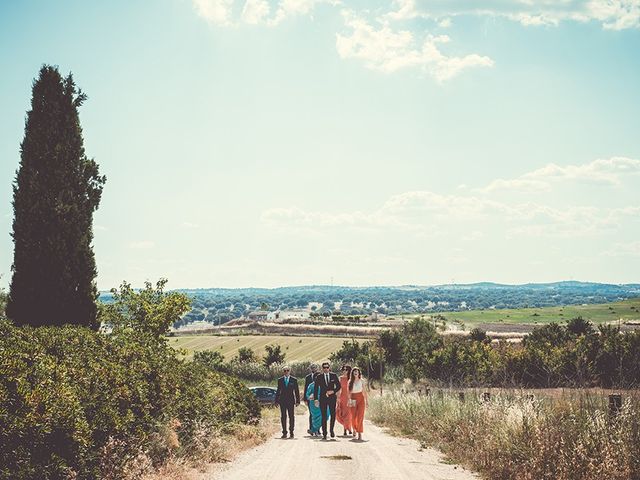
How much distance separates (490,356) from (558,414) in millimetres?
54489

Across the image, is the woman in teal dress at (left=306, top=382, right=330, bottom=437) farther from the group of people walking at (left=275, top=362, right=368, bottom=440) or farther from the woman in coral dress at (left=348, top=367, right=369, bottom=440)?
the woman in coral dress at (left=348, top=367, right=369, bottom=440)

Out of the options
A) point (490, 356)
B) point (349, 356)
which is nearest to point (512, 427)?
point (490, 356)

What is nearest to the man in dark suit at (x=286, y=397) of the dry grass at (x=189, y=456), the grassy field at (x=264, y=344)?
the dry grass at (x=189, y=456)

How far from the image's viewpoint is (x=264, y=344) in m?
110

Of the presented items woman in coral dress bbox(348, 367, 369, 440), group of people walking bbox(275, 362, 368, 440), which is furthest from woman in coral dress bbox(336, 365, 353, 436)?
woman in coral dress bbox(348, 367, 369, 440)

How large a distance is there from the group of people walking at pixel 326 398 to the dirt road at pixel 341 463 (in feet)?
5.02

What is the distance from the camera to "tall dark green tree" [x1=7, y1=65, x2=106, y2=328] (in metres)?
18.9

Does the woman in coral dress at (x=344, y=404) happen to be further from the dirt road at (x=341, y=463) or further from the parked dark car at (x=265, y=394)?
the parked dark car at (x=265, y=394)

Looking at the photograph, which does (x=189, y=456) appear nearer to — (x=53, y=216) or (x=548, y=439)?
(x=548, y=439)

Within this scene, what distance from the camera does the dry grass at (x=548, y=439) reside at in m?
8.92

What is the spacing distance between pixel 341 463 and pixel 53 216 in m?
12.8

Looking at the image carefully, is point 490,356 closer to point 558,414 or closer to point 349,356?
point 349,356

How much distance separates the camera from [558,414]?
10.6 metres

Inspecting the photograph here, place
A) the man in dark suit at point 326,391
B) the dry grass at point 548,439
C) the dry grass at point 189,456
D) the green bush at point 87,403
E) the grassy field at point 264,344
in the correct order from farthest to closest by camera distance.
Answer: the grassy field at point 264,344
the man in dark suit at point 326,391
the dry grass at point 189,456
the dry grass at point 548,439
the green bush at point 87,403
